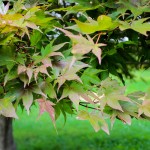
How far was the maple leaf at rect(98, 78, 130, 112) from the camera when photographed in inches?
63.5

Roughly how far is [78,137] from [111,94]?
546 cm

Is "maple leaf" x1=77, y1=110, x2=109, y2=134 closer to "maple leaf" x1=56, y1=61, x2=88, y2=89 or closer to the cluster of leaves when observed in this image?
the cluster of leaves

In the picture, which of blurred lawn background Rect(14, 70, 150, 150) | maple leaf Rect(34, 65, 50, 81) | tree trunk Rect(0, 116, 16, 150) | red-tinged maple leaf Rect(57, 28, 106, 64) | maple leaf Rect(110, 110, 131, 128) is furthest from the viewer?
blurred lawn background Rect(14, 70, 150, 150)

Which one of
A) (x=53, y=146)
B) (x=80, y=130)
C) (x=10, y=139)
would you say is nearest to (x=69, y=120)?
(x=80, y=130)

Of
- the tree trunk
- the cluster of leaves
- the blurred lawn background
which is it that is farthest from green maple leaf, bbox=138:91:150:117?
the blurred lawn background

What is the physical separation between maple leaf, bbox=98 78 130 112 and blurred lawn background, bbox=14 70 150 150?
329 cm

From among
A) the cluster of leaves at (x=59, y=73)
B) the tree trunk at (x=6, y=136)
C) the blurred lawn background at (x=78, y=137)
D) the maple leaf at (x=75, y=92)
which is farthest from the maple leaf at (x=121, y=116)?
the blurred lawn background at (x=78, y=137)

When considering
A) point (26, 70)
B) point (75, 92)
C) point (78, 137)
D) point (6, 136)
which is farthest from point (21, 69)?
point (78, 137)

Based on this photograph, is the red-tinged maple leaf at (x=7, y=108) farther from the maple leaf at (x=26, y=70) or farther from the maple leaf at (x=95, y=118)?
the maple leaf at (x=95, y=118)

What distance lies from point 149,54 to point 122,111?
835 mm

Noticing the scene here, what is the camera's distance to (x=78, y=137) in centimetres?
700

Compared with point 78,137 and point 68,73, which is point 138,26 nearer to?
point 68,73

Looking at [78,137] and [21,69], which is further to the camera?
[78,137]

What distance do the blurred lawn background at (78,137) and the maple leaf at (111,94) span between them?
3.29m
